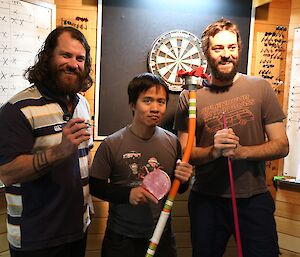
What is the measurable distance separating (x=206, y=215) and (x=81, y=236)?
0.69m

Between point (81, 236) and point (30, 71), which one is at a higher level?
point (30, 71)

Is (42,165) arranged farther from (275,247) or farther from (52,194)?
(275,247)

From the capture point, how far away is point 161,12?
2.41m

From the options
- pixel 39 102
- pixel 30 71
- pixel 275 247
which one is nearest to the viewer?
pixel 39 102

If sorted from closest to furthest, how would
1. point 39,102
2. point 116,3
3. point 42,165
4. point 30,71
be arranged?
point 42,165, point 39,102, point 30,71, point 116,3

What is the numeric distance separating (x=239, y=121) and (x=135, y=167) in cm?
62

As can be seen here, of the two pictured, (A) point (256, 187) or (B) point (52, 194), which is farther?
(A) point (256, 187)

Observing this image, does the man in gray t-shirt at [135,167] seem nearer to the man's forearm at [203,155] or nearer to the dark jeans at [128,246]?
the dark jeans at [128,246]

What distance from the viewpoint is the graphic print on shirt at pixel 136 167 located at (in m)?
1.67

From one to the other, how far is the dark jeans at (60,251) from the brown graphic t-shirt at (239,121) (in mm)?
713

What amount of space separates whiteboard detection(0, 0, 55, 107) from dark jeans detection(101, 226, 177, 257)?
1.03 metres

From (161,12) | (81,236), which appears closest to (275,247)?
(81,236)

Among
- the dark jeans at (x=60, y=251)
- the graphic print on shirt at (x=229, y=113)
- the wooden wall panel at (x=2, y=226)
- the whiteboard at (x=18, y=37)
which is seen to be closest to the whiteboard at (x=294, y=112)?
the graphic print on shirt at (x=229, y=113)

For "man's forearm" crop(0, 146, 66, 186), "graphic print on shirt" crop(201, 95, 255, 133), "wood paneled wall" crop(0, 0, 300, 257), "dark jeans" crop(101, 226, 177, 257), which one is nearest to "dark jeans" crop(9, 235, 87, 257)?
"dark jeans" crop(101, 226, 177, 257)
